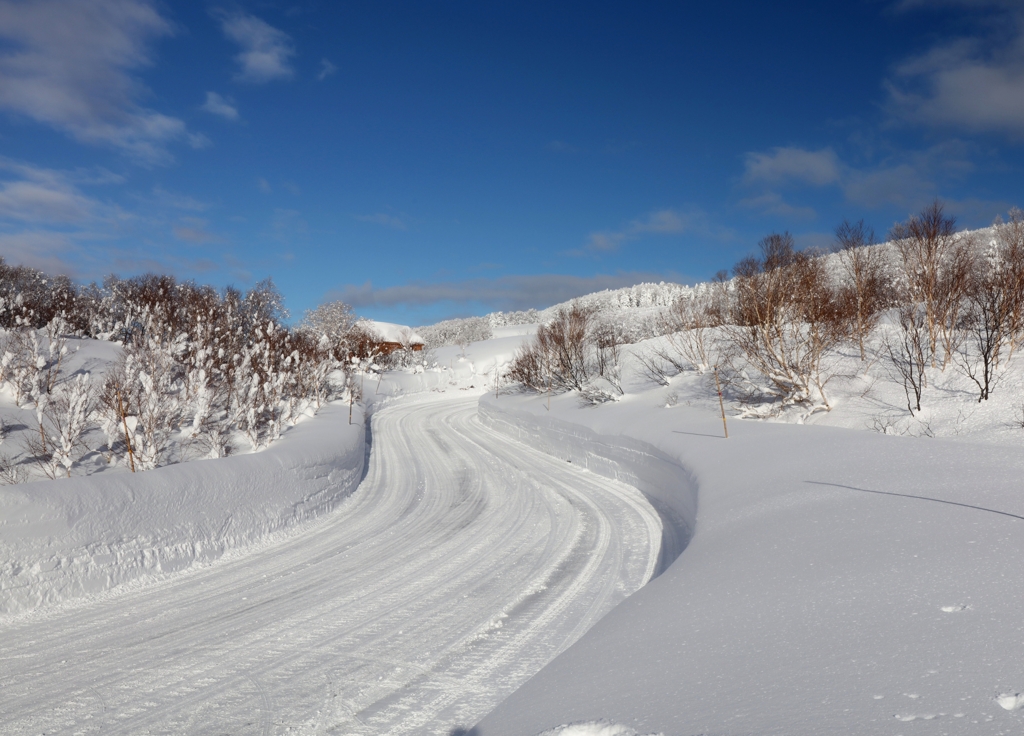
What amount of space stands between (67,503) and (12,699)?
11.4 ft

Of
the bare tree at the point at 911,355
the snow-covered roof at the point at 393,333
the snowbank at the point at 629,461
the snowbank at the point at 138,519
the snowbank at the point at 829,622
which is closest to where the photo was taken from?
the snowbank at the point at 829,622

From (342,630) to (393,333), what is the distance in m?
78.0

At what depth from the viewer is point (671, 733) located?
3.05 meters

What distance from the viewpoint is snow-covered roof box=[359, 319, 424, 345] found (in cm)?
6759

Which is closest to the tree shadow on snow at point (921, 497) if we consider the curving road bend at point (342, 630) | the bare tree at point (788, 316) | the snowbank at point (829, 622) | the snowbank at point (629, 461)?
the snowbank at point (829, 622)

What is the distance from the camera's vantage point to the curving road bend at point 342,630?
4.72 metres

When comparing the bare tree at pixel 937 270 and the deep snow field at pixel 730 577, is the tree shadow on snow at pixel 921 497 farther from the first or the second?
the bare tree at pixel 937 270

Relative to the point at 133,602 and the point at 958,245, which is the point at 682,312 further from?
the point at 133,602

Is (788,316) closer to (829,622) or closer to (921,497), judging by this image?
(921,497)

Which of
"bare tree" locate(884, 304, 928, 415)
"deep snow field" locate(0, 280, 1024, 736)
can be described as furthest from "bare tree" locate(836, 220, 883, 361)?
"deep snow field" locate(0, 280, 1024, 736)

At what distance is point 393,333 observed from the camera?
82.2 metres

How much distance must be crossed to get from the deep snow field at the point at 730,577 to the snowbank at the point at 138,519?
0.03 m

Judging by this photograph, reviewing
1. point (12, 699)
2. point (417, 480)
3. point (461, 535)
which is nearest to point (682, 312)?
point (417, 480)

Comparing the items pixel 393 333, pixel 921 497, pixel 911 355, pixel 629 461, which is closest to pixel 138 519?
pixel 921 497
